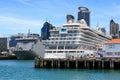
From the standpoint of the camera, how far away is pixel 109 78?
5253cm

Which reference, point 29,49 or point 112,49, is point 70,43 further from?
point 29,49

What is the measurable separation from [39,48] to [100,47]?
1996 inches

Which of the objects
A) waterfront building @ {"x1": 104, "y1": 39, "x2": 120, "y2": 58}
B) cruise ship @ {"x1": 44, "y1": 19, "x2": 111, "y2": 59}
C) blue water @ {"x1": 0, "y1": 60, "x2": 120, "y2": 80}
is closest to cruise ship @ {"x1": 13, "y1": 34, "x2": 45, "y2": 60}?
cruise ship @ {"x1": 44, "y1": 19, "x2": 111, "y2": 59}

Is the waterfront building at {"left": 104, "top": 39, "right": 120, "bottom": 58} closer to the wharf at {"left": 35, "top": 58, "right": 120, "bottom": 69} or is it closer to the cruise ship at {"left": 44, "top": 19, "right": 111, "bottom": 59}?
the wharf at {"left": 35, "top": 58, "right": 120, "bottom": 69}

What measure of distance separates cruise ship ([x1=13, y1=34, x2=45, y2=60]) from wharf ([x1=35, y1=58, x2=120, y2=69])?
77.9 meters

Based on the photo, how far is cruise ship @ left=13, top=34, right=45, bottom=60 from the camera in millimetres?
155500

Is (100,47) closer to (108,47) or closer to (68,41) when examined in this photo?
(68,41)

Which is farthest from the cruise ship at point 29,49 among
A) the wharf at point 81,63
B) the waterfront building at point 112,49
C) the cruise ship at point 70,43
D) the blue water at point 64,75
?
the blue water at point 64,75

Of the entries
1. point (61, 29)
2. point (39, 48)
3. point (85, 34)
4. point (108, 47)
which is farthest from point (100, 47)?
point (39, 48)

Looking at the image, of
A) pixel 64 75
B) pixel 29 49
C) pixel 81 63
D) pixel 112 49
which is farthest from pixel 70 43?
pixel 29 49

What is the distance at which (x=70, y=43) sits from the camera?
314 ft

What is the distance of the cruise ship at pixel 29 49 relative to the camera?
156m

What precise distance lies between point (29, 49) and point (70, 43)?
62.7 metres

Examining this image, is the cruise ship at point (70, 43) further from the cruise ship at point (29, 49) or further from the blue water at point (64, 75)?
the cruise ship at point (29, 49)
